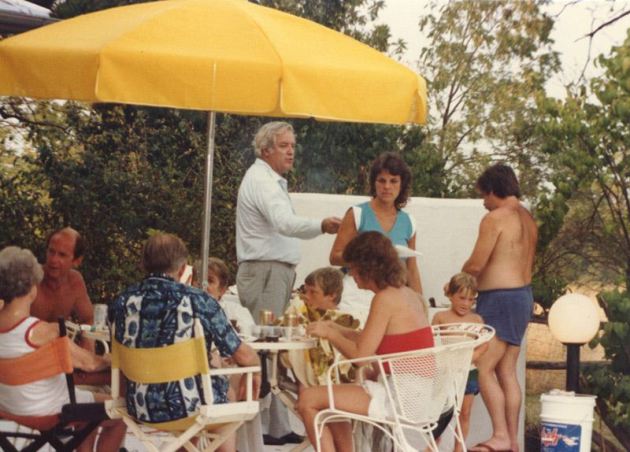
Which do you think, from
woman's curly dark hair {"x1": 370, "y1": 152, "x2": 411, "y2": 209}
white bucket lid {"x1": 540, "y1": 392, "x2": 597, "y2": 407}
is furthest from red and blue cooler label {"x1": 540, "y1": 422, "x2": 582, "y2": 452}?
woman's curly dark hair {"x1": 370, "y1": 152, "x2": 411, "y2": 209}

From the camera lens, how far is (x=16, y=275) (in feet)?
15.7

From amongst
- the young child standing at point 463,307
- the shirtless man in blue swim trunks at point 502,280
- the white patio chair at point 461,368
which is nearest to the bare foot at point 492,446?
the shirtless man in blue swim trunks at point 502,280

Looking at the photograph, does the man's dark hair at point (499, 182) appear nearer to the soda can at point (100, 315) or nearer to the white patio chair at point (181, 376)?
the soda can at point (100, 315)

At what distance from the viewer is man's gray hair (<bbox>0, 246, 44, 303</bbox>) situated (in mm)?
4762

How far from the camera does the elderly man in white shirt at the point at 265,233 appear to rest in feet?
20.9

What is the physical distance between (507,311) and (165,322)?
2.57 m

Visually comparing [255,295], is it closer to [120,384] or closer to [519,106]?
[120,384]

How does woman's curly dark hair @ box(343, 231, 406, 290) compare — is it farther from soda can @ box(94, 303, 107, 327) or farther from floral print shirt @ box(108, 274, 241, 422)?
soda can @ box(94, 303, 107, 327)

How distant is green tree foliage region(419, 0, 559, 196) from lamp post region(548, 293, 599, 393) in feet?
23.2

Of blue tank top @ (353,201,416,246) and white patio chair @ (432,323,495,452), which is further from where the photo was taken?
blue tank top @ (353,201,416,246)

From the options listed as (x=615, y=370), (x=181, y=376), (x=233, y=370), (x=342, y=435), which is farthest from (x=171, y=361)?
(x=615, y=370)

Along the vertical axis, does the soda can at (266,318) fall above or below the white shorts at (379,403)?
above

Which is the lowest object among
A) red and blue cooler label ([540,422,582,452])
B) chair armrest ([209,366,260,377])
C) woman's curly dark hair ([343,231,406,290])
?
red and blue cooler label ([540,422,582,452])

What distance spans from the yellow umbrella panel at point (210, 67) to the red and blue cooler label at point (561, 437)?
182 cm
